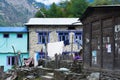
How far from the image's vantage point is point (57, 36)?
50.7m

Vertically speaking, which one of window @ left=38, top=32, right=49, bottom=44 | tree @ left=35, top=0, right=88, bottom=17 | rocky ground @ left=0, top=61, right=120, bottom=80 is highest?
tree @ left=35, top=0, right=88, bottom=17

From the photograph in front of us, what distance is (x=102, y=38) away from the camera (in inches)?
684

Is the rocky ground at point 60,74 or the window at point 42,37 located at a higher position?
the window at point 42,37

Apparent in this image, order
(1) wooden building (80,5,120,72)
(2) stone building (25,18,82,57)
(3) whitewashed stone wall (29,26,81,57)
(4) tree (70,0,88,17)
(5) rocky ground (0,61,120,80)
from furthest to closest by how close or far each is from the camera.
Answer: (4) tree (70,0,88,17)
(3) whitewashed stone wall (29,26,81,57)
(2) stone building (25,18,82,57)
(5) rocky ground (0,61,120,80)
(1) wooden building (80,5,120,72)

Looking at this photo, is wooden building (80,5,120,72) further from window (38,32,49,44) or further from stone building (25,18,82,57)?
window (38,32,49,44)

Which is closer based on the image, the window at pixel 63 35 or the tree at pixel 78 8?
the window at pixel 63 35

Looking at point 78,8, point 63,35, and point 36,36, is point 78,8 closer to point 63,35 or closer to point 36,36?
point 63,35

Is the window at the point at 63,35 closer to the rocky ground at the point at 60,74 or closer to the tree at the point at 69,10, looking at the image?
the tree at the point at 69,10

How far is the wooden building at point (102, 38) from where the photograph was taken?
15.8 m

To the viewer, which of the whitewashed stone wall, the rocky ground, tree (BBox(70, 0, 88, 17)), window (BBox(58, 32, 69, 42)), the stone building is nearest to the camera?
the rocky ground

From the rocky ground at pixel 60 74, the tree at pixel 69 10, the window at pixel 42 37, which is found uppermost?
the tree at pixel 69 10

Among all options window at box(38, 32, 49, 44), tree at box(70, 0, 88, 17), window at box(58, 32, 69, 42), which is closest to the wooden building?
window at box(58, 32, 69, 42)

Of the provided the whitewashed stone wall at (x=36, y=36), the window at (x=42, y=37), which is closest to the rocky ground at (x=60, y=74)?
the whitewashed stone wall at (x=36, y=36)

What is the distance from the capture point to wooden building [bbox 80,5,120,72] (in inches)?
620
